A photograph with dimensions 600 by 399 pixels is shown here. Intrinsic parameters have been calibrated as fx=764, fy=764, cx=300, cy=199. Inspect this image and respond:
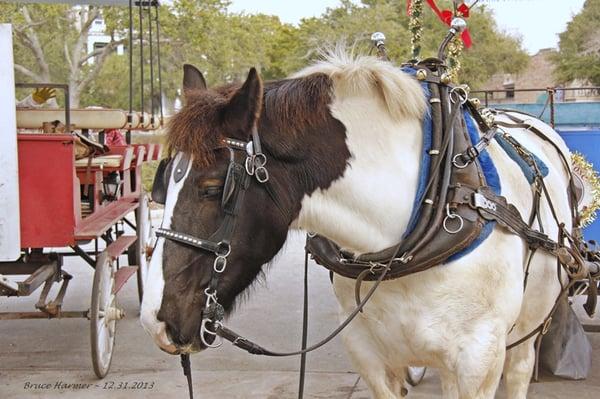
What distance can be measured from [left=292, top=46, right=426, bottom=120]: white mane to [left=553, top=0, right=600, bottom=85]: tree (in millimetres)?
32748

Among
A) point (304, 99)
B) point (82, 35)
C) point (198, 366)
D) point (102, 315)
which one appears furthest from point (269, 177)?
point (82, 35)

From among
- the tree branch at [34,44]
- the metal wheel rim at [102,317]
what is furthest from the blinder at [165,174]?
the tree branch at [34,44]

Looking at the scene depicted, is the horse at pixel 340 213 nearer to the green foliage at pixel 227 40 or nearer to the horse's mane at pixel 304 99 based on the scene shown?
the horse's mane at pixel 304 99

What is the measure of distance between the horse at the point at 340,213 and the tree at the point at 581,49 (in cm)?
3272

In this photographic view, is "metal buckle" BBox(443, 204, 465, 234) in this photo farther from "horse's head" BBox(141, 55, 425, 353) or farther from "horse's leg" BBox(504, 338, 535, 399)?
"horse's leg" BBox(504, 338, 535, 399)

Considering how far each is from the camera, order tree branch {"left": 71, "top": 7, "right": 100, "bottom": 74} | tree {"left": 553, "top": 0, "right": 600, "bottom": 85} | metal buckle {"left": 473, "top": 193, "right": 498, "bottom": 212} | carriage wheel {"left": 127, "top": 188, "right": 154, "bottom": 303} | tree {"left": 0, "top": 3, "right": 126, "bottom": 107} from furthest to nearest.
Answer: tree {"left": 553, "top": 0, "right": 600, "bottom": 85}
tree branch {"left": 71, "top": 7, "right": 100, "bottom": 74}
tree {"left": 0, "top": 3, "right": 126, "bottom": 107}
carriage wheel {"left": 127, "top": 188, "right": 154, "bottom": 303}
metal buckle {"left": 473, "top": 193, "right": 498, "bottom": 212}

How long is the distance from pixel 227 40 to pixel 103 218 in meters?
23.7

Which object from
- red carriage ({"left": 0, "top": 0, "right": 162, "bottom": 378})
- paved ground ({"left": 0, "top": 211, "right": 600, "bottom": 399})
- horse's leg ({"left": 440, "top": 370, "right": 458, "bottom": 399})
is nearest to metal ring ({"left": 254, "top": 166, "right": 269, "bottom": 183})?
horse's leg ({"left": 440, "top": 370, "right": 458, "bottom": 399})

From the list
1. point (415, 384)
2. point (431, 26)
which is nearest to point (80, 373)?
point (415, 384)

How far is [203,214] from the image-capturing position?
7.06 feet

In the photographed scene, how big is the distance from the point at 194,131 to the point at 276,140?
0.81ft

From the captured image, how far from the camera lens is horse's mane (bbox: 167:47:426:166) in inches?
85.0

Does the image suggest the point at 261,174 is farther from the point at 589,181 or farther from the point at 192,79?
the point at 589,181

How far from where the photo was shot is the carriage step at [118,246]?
18.0 ft
